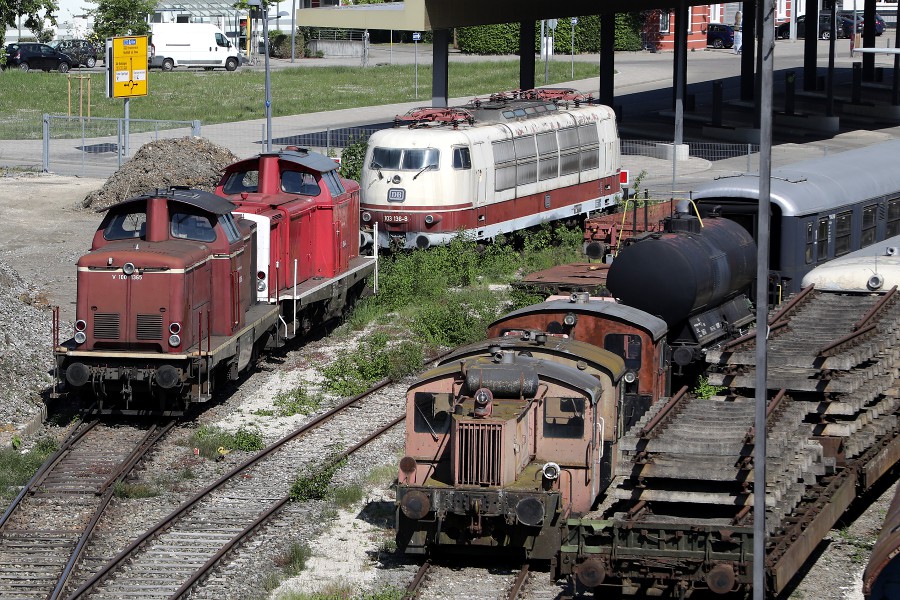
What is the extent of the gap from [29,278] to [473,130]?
1018 centimetres

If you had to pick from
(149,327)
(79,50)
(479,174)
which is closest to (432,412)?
(149,327)

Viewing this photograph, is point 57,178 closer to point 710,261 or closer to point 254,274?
point 254,274

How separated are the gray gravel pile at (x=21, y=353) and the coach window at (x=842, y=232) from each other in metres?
14.5

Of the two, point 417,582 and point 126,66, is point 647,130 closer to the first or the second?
point 126,66

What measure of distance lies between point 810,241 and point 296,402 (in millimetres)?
10060

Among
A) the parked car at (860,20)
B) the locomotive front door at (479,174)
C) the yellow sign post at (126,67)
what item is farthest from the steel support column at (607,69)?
the parked car at (860,20)

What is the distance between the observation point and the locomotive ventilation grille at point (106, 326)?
1914 centimetres

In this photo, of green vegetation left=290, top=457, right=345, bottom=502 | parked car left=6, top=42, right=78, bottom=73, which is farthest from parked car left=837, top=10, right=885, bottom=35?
green vegetation left=290, top=457, right=345, bottom=502

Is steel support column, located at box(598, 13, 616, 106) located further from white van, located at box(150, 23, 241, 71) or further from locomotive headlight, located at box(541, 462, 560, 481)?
locomotive headlight, located at box(541, 462, 560, 481)

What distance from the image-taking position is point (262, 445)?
63.6ft

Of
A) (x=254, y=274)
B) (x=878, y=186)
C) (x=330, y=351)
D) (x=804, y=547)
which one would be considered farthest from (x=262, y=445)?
(x=878, y=186)

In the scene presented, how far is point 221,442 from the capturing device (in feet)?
63.0

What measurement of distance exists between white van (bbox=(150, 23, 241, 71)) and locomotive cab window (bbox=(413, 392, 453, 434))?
67.8m

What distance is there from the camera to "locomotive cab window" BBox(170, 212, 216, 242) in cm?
2014
